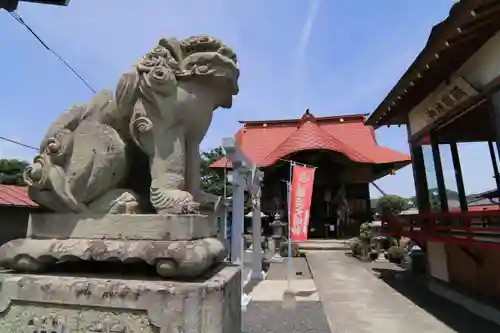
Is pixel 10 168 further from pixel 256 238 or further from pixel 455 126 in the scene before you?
pixel 455 126

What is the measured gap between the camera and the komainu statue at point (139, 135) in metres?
1.89

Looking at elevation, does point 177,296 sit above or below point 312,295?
above

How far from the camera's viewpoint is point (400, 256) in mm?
11945

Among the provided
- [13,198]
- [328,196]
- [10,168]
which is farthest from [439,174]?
[10,168]

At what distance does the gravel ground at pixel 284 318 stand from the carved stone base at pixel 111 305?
11.3ft

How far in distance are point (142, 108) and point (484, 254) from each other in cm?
656

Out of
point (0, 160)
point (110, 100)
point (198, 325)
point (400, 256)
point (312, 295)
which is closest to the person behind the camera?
point (198, 325)

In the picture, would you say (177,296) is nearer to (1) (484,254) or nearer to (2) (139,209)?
(2) (139,209)

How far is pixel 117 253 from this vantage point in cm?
170

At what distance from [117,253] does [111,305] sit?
0.81 ft

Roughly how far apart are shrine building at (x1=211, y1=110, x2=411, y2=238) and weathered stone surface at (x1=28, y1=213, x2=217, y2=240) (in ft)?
41.8

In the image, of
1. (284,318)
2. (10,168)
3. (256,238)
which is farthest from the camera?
(10,168)

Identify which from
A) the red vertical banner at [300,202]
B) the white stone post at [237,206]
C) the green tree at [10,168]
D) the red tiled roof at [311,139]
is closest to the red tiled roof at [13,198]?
the white stone post at [237,206]

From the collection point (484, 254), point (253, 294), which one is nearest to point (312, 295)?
point (253, 294)
